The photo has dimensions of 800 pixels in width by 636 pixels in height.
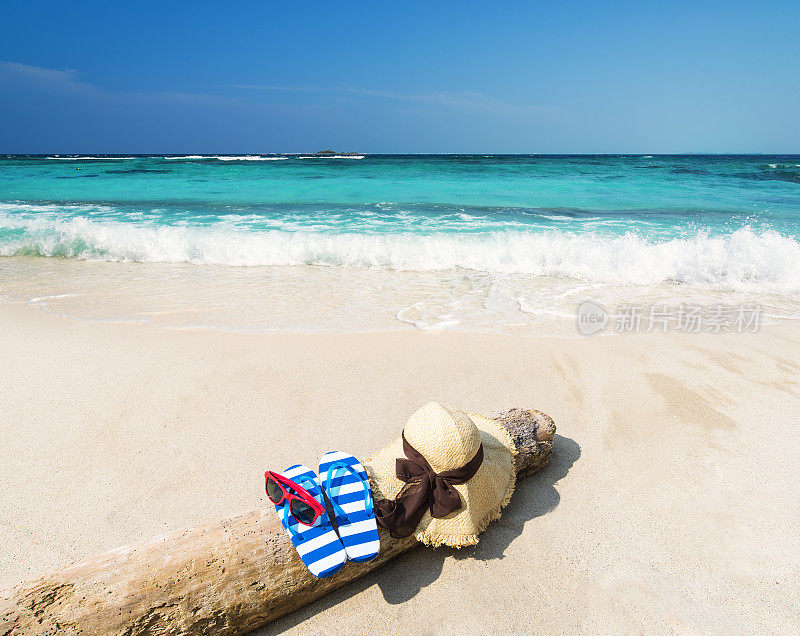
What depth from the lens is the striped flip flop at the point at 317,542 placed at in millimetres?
1956

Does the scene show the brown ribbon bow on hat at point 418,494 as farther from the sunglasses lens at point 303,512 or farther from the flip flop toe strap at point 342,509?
the sunglasses lens at point 303,512

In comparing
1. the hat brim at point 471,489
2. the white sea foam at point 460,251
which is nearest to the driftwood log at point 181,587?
the hat brim at point 471,489

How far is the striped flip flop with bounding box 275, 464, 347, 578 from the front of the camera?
196 centimetres

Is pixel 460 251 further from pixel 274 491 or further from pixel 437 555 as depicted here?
pixel 274 491

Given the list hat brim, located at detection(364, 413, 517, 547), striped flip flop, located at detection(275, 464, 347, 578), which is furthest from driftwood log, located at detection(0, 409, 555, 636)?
hat brim, located at detection(364, 413, 517, 547)

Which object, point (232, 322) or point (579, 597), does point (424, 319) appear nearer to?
point (232, 322)

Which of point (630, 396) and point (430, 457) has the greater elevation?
point (430, 457)

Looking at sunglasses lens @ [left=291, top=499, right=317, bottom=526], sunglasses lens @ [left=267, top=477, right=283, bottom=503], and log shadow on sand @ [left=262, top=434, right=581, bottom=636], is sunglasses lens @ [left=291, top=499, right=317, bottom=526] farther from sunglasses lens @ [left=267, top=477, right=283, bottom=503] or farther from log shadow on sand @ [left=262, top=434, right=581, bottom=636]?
log shadow on sand @ [left=262, top=434, right=581, bottom=636]

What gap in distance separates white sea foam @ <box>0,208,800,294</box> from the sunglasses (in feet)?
21.2

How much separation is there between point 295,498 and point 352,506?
0.85ft

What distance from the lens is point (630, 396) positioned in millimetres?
3871

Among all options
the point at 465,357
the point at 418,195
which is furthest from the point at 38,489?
the point at 418,195

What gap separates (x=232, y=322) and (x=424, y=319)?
2160mm

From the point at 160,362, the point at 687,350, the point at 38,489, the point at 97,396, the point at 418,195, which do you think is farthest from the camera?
the point at 418,195
